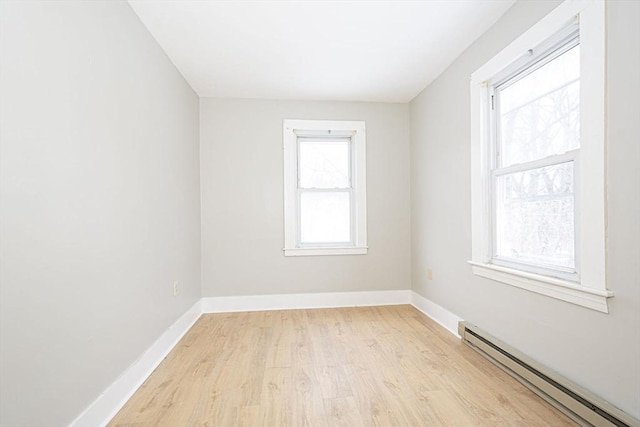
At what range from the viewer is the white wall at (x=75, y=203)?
3.62ft

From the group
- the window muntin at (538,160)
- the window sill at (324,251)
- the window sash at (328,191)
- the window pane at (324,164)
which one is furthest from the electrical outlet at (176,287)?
the window muntin at (538,160)

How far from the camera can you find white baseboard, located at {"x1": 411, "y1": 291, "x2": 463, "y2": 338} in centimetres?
280

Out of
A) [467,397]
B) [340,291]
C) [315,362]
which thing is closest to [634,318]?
[467,397]

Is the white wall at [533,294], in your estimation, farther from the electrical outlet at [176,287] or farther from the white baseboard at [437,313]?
the electrical outlet at [176,287]

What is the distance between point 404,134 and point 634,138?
261cm

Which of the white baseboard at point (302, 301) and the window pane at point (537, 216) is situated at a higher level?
the window pane at point (537, 216)

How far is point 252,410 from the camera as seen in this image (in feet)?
5.62

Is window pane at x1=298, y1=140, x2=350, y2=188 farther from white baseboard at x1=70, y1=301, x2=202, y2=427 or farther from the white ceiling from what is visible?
white baseboard at x1=70, y1=301, x2=202, y2=427

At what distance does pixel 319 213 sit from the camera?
3.80 metres

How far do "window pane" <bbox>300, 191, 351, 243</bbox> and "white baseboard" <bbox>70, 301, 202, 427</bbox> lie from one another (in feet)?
5.56

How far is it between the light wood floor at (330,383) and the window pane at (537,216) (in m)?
0.82

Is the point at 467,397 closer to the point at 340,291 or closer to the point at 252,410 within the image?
the point at 252,410

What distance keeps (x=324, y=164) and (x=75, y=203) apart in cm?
272

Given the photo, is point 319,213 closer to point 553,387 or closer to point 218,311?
point 218,311
